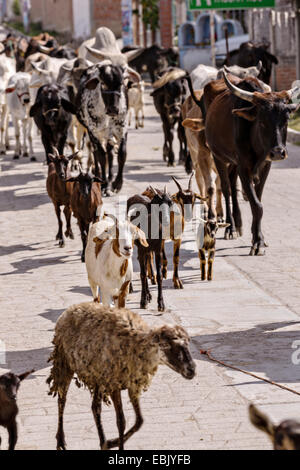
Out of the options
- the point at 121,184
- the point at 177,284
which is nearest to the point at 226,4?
the point at 121,184

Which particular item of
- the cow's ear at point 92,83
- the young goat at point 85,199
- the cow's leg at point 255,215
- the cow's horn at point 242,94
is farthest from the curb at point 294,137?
the young goat at point 85,199

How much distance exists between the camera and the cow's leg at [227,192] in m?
12.9

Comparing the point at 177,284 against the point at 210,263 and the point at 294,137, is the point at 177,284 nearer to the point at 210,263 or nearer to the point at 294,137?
the point at 210,263

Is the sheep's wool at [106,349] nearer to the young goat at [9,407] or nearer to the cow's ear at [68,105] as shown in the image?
the young goat at [9,407]

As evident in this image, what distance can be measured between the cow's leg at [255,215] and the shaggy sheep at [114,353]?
5907 mm

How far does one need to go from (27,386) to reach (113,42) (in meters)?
11.8

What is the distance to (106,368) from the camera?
18.7ft

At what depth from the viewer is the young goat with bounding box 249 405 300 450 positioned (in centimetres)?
432

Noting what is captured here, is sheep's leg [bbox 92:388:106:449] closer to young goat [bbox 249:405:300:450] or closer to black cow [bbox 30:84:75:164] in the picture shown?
young goat [bbox 249:405:300:450]

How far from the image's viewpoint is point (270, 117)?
1125 cm

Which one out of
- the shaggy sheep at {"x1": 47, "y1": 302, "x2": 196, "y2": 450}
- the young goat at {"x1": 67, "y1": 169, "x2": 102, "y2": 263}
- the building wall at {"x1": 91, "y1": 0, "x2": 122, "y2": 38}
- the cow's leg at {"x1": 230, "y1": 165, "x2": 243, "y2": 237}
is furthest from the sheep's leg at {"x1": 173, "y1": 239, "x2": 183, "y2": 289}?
the building wall at {"x1": 91, "y1": 0, "x2": 122, "y2": 38}
